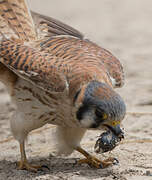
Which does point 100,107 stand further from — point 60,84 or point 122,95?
point 122,95

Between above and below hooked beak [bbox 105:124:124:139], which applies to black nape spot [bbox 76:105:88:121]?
above

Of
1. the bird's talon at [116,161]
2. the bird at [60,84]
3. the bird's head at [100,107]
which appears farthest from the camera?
the bird's talon at [116,161]

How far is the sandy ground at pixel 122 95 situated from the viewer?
494cm

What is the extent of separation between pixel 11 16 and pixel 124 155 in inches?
80.5

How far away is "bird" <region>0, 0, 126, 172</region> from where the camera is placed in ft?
14.6

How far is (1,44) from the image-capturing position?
5293 millimetres

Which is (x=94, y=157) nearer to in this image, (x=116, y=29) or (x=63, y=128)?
(x=63, y=128)

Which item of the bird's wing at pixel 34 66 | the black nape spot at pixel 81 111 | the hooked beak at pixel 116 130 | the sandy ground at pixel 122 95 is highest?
the bird's wing at pixel 34 66

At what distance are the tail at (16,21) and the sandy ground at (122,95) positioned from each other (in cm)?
132

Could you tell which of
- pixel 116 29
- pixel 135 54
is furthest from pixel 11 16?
pixel 116 29

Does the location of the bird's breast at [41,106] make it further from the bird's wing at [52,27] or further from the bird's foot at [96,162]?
the bird's wing at [52,27]

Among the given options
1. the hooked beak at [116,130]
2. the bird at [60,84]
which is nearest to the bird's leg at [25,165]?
the bird at [60,84]

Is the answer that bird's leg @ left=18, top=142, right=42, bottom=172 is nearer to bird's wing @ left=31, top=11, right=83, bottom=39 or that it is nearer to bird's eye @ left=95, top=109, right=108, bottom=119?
bird's eye @ left=95, top=109, right=108, bottom=119

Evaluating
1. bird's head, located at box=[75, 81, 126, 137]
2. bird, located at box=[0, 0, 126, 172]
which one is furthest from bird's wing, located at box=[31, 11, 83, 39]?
bird's head, located at box=[75, 81, 126, 137]
